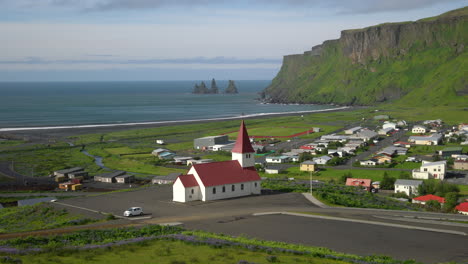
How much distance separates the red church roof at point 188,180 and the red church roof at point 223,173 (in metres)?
0.65

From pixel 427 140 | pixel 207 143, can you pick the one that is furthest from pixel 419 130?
pixel 207 143

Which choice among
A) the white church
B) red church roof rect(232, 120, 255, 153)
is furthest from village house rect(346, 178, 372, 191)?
red church roof rect(232, 120, 255, 153)

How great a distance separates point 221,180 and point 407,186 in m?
22.9

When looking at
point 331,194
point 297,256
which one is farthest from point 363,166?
point 297,256

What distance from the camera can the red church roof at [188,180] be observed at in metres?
39.8

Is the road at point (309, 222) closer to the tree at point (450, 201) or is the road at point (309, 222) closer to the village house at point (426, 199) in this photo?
the tree at point (450, 201)

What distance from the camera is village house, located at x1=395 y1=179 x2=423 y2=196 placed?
2061 inches

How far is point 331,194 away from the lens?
43.2 m

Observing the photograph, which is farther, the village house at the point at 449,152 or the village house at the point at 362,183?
the village house at the point at 449,152

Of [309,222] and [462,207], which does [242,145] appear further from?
[462,207]

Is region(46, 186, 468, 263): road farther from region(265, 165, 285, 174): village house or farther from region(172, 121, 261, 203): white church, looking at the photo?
region(265, 165, 285, 174): village house

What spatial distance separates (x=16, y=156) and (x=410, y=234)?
2798 inches

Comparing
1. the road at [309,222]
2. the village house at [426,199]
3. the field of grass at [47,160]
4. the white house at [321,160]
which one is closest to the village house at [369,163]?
the white house at [321,160]

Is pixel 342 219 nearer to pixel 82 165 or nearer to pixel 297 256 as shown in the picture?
pixel 297 256
